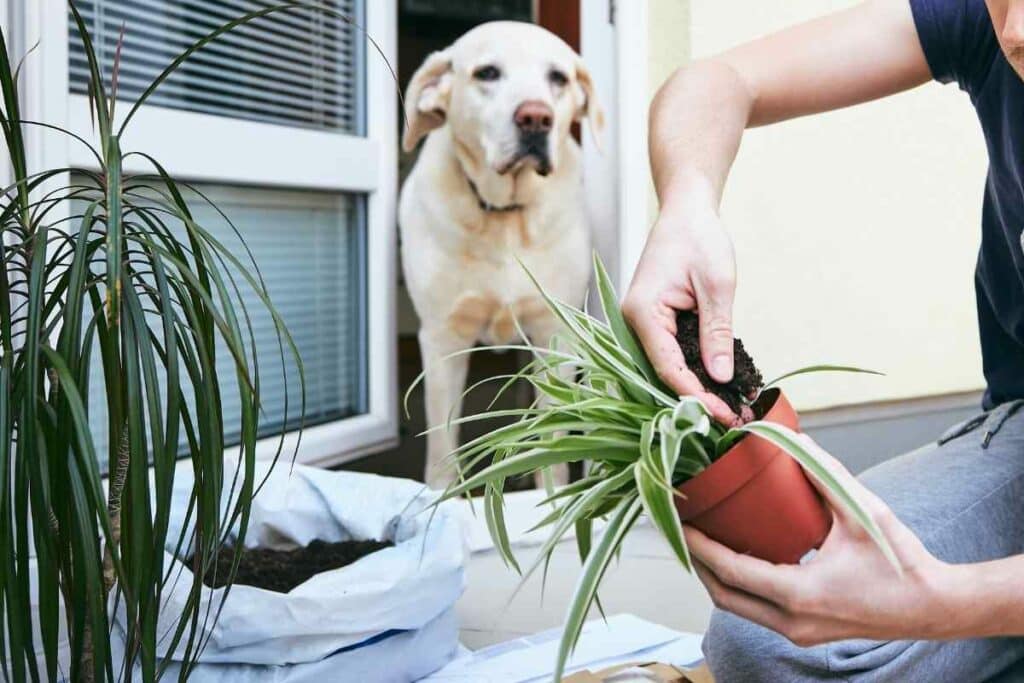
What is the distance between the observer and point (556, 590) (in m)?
2.00

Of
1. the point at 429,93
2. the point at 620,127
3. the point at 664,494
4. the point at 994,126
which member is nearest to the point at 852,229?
the point at 620,127

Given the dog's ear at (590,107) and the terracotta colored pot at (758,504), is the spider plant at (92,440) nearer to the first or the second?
the terracotta colored pot at (758,504)

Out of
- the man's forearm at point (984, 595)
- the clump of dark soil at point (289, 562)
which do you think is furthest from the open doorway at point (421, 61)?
the man's forearm at point (984, 595)

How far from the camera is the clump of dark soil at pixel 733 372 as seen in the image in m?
0.90

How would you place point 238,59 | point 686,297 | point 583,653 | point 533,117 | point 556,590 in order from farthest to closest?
point 238,59
point 533,117
point 556,590
point 583,653
point 686,297

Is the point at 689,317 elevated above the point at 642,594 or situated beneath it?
elevated above

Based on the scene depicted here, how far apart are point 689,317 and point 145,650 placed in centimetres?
51

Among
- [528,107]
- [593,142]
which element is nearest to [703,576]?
[528,107]

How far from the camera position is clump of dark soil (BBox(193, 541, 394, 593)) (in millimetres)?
1520

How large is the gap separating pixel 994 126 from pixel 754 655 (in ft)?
2.11

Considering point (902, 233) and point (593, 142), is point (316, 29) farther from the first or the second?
point (902, 233)

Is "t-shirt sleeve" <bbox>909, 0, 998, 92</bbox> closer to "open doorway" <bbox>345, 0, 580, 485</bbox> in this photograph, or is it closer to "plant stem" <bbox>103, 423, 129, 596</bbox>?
"plant stem" <bbox>103, 423, 129, 596</bbox>

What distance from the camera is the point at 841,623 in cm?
81

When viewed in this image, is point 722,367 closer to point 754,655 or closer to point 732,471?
point 732,471
